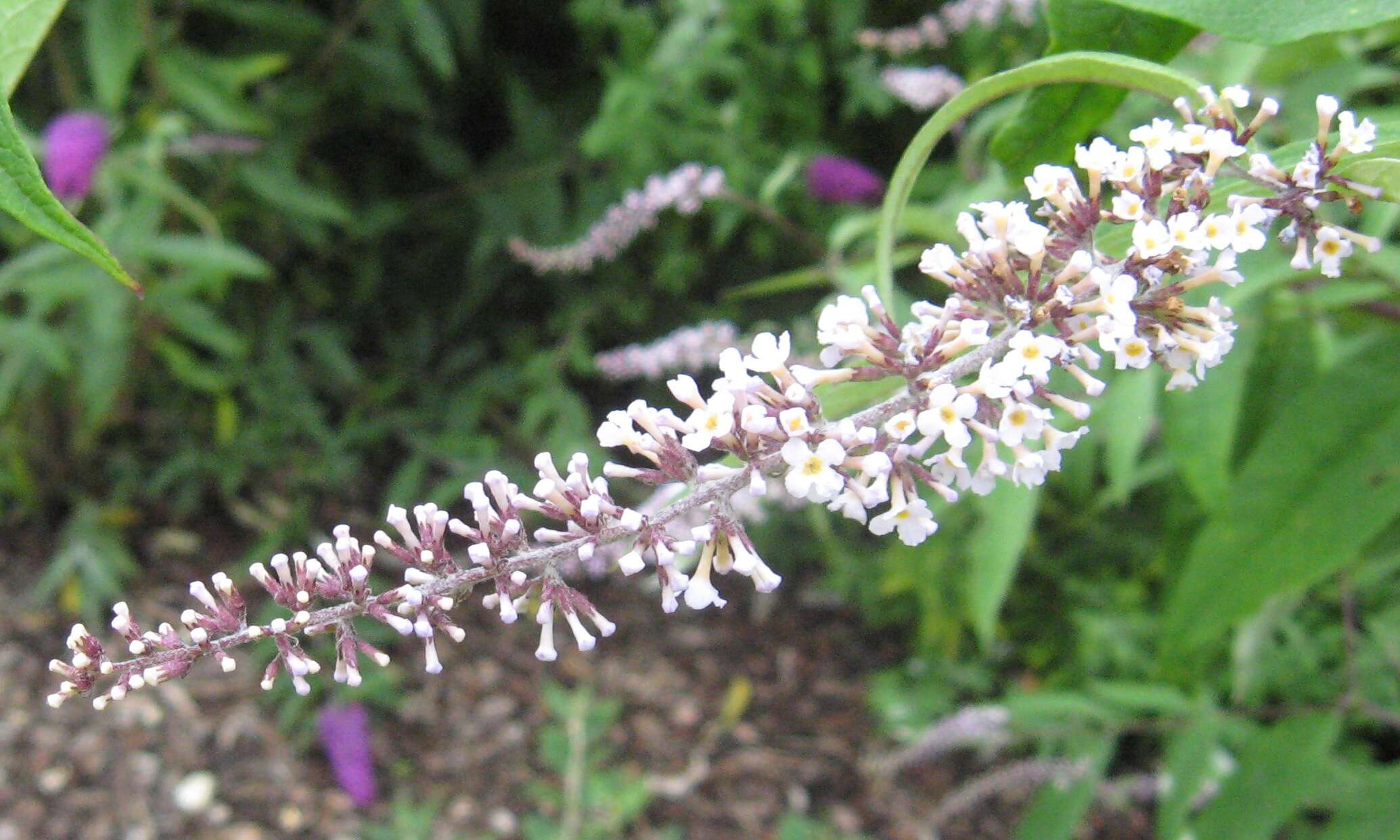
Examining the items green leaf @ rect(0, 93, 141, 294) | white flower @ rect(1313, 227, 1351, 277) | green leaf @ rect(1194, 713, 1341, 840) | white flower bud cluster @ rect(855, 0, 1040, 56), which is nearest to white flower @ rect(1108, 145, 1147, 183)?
white flower @ rect(1313, 227, 1351, 277)

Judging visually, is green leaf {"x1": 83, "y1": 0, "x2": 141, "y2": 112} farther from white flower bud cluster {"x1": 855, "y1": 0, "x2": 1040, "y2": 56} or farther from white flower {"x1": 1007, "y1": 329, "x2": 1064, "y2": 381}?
white flower {"x1": 1007, "y1": 329, "x2": 1064, "y2": 381}

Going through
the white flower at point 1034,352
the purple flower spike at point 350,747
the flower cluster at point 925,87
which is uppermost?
the white flower at point 1034,352

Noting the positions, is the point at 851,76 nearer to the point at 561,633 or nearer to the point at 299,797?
the point at 561,633

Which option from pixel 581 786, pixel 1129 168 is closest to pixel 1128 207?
pixel 1129 168

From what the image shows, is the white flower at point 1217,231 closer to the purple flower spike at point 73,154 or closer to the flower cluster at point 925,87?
the flower cluster at point 925,87

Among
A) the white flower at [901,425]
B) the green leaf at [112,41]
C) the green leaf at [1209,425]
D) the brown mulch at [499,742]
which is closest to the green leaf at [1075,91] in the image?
the white flower at [901,425]

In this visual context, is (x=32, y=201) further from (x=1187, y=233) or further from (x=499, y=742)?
(x=499, y=742)

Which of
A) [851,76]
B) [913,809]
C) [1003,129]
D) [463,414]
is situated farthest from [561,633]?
[1003,129]
